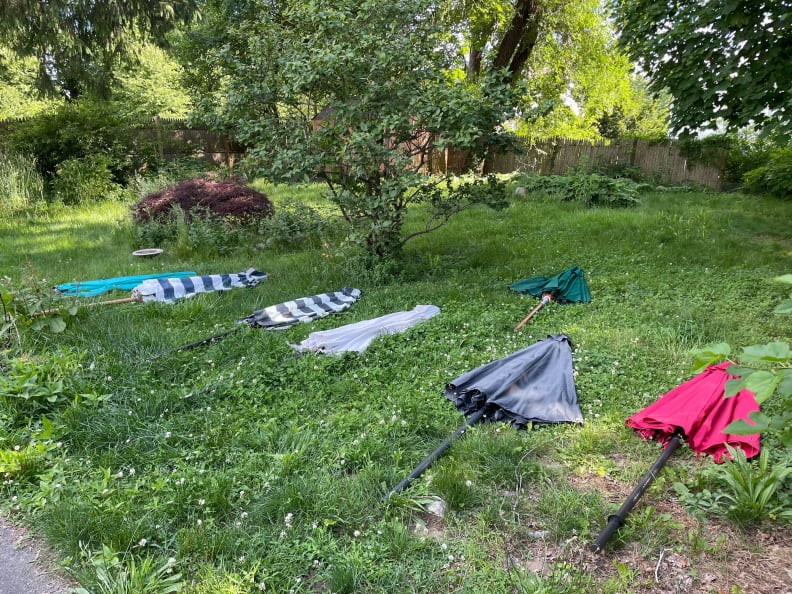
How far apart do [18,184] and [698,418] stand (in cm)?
1181

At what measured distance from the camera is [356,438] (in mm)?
2846

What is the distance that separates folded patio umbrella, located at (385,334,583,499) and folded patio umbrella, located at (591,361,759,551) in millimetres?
403

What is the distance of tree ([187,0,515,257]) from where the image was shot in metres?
5.17

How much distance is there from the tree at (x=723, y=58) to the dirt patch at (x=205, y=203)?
5741 mm

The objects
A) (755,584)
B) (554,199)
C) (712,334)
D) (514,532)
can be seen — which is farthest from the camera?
(554,199)

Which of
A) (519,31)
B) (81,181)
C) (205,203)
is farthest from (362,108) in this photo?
(81,181)

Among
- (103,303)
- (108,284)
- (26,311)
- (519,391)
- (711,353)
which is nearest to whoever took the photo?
(711,353)

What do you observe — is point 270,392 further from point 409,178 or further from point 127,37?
point 127,37

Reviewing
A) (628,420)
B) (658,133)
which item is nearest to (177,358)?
(628,420)

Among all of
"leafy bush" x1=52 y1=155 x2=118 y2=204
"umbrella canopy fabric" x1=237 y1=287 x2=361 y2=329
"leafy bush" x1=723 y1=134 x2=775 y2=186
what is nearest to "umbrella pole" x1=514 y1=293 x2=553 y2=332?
"umbrella canopy fabric" x1=237 y1=287 x2=361 y2=329

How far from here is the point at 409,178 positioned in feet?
16.9

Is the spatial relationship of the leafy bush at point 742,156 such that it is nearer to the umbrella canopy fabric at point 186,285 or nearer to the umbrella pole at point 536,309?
the umbrella pole at point 536,309

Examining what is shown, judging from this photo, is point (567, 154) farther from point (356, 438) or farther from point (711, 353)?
point (711, 353)

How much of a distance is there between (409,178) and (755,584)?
4.07 m
